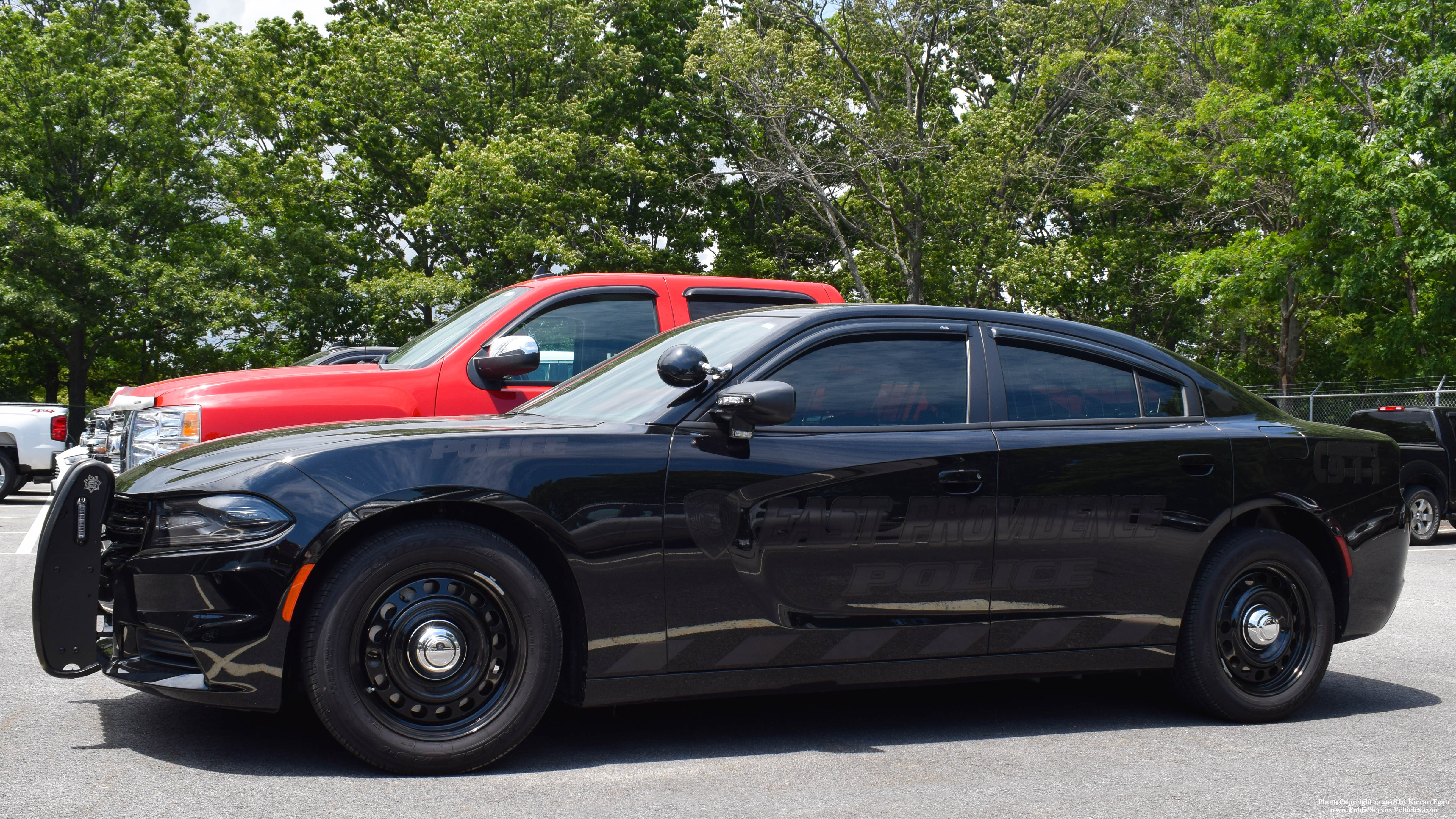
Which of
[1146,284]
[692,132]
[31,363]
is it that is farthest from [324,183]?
[1146,284]

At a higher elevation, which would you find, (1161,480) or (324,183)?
(324,183)

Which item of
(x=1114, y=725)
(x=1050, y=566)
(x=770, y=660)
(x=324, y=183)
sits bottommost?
(x=1114, y=725)

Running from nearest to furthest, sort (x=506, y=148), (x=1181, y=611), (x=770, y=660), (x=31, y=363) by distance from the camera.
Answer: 1. (x=770, y=660)
2. (x=1181, y=611)
3. (x=506, y=148)
4. (x=31, y=363)

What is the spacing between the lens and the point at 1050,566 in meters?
4.60

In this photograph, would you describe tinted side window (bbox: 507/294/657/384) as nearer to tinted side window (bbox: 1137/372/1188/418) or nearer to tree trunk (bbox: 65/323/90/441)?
tinted side window (bbox: 1137/372/1188/418)

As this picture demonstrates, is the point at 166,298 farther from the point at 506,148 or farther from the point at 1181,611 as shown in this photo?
the point at 1181,611

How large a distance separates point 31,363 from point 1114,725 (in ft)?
150

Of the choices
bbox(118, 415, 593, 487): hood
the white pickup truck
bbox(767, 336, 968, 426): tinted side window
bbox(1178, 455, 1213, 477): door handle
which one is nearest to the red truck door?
bbox(118, 415, 593, 487): hood

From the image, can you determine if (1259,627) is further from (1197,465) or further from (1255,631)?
(1197,465)

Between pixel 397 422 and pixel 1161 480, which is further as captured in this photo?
pixel 1161 480

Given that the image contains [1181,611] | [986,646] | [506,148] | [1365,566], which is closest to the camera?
[986,646]

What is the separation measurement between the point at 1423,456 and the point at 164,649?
15614mm

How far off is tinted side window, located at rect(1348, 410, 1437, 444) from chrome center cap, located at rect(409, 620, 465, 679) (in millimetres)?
14618

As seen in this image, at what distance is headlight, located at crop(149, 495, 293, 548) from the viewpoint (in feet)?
12.2
